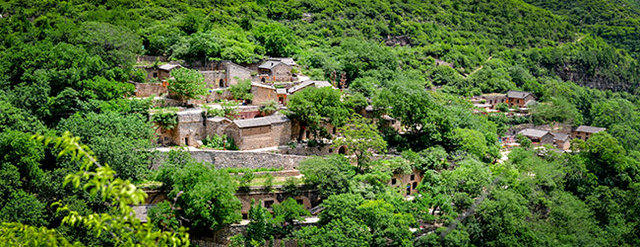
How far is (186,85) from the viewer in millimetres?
38188

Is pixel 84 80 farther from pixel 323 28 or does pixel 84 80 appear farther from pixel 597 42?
pixel 597 42

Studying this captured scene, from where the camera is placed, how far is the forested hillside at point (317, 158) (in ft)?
95.7

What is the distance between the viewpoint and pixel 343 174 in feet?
110

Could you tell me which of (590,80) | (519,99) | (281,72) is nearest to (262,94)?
(281,72)

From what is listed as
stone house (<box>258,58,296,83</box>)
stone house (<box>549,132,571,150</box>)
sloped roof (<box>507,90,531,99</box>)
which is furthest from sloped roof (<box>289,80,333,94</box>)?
sloped roof (<box>507,90,531,99</box>)

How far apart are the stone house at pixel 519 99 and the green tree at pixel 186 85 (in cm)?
3674

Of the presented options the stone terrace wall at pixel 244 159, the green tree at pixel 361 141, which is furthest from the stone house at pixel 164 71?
the green tree at pixel 361 141

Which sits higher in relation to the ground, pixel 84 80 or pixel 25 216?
pixel 84 80

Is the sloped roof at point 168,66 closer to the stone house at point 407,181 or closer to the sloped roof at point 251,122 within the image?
the sloped roof at point 251,122

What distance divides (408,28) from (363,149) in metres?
48.4

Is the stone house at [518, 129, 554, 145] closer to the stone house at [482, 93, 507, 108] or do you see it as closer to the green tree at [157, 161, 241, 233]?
the stone house at [482, 93, 507, 108]

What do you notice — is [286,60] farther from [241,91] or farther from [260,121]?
[260,121]

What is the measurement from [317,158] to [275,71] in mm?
15207

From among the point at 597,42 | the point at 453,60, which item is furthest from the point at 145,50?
the point at 597,42
